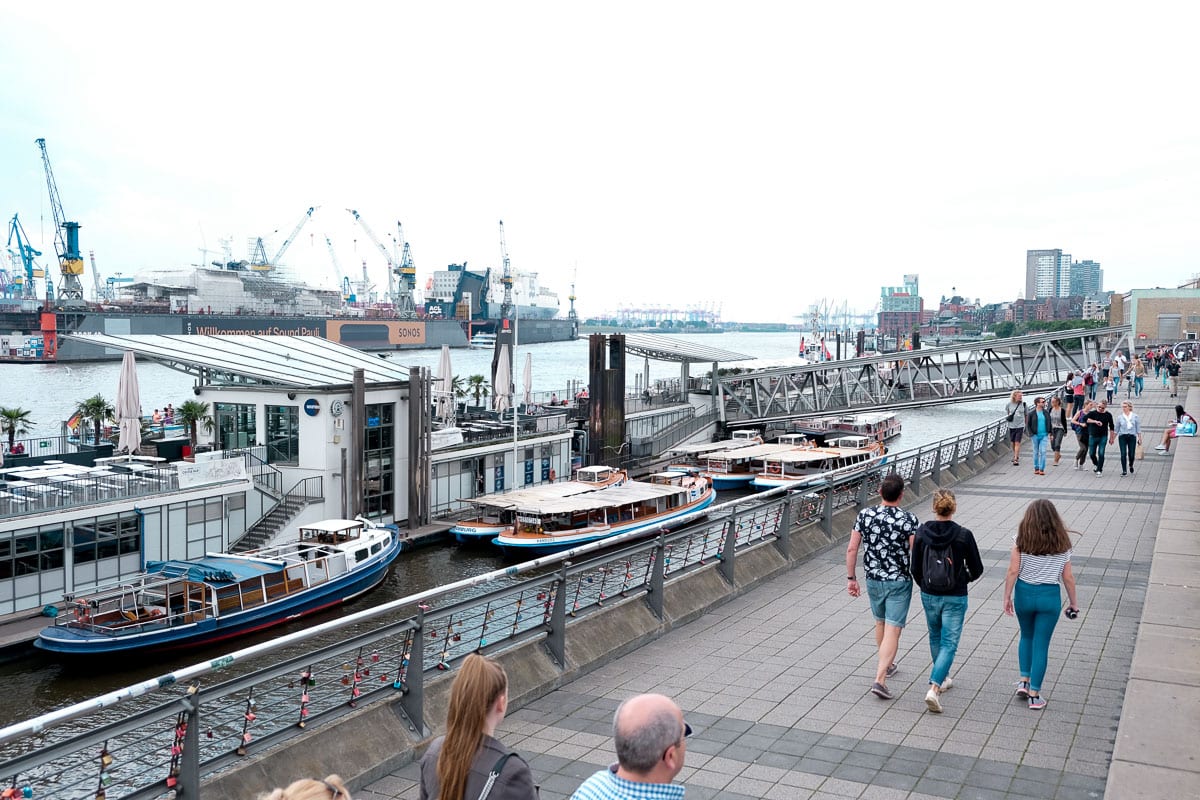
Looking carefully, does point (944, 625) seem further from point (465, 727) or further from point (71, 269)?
point (71, 269)

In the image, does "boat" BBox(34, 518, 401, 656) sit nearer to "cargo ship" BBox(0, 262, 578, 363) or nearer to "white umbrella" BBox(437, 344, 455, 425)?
"white umbrella" BBox(437, 344, 455, 425)

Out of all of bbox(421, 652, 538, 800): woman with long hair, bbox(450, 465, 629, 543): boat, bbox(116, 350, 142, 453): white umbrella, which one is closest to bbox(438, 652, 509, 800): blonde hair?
bbox(421, 652, 538, 800): woman with long hair

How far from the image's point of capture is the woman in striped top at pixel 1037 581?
733 centimetres

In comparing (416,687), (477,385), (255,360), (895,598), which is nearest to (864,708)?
(895,598)

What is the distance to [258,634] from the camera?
2520 centimetres

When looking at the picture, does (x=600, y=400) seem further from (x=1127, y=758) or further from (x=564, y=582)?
(x=1127, y=758)

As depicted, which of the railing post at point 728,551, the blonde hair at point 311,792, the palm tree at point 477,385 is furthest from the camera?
the palm tree at point 477,385

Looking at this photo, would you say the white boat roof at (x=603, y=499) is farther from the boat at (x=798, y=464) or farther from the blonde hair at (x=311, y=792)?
the blonde hair at (x=311, y=792)

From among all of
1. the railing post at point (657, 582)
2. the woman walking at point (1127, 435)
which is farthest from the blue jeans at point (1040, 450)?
the railing post at point (657, 582)

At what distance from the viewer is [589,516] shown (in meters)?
35.6

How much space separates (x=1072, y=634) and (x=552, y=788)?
581 cm

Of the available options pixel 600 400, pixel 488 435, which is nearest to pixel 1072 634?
pixel 488 435

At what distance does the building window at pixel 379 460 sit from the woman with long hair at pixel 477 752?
30.0 m

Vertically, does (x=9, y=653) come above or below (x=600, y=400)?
below
